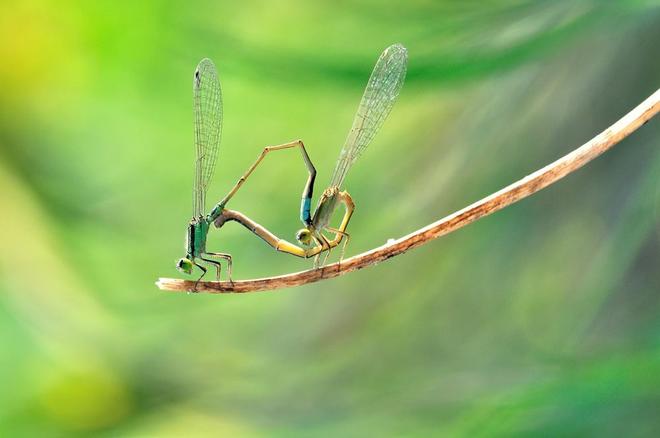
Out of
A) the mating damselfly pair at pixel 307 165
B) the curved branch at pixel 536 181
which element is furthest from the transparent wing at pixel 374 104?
the curved branch at pixel 536 181

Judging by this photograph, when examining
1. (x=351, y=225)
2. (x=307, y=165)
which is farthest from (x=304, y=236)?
(x=351, y=225)

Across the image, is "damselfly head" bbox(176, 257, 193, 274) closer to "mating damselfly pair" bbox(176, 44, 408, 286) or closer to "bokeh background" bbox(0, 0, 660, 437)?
"mating damselfly pair" bbox(176, 44, 408, 286)

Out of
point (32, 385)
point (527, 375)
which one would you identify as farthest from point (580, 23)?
point (32, 385)

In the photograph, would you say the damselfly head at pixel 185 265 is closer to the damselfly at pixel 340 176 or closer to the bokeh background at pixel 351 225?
the damselfly at pixel 340 176

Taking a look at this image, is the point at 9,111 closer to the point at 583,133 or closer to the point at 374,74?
the point at 374,74

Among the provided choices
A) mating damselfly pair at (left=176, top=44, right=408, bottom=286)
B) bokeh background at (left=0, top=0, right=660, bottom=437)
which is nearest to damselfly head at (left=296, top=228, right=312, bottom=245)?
mating damselfly pair at (left=176, top=44, right=408, bottom=286)

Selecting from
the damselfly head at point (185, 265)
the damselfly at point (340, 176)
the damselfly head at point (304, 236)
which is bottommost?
the damselfly head at point (185, 265)
